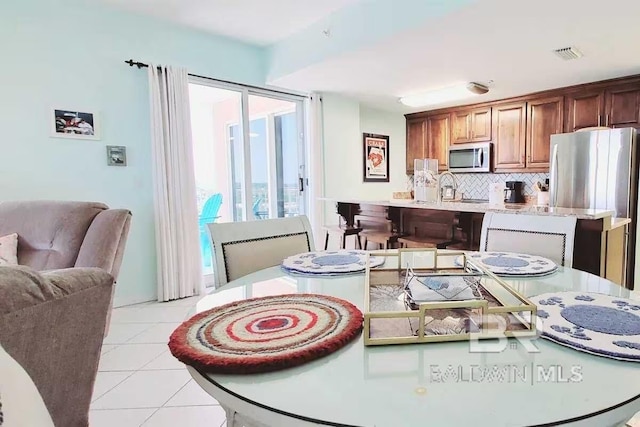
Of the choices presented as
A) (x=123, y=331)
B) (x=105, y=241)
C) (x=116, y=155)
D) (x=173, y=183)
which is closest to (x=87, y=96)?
(x=116, y=155)

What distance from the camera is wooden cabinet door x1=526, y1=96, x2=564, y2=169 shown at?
165 inches

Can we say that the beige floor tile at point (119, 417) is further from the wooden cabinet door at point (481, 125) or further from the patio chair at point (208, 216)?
the wooden cabinet door at point (481, 125)

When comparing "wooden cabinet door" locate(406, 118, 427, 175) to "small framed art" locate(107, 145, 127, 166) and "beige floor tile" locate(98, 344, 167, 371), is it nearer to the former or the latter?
"small framed art" locate(107, 145, 127, 166)

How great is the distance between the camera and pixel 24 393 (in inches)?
24.9

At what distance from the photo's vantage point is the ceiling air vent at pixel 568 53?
9.50ft

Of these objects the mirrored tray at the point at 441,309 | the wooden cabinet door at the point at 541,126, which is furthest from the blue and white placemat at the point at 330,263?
the wooden cabinet door at the point at 541,126

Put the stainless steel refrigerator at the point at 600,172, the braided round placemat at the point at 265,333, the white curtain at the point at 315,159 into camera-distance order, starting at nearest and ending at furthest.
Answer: the braided round placemat at the point at 265,333 < the stainless steel refrigerator at the point at 600,172 < the white curtain at the point at 315,159

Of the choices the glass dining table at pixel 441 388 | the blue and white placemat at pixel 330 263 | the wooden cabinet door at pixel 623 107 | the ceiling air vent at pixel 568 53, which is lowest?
the glass dining table at pixel 441 388

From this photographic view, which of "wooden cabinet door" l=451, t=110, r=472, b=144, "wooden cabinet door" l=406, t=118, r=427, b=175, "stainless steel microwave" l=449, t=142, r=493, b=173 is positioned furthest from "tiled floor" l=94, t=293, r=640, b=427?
"wooden cabinet door" l=406, t=118, r=427, b=175

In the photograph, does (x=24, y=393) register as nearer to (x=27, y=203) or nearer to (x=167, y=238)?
(x=27, y=203)

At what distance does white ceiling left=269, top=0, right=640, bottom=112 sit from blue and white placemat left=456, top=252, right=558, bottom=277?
63.1 inches

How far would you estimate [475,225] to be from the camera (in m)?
2.51

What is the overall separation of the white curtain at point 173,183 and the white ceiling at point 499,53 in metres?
1.13

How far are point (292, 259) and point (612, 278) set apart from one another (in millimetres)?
1755
